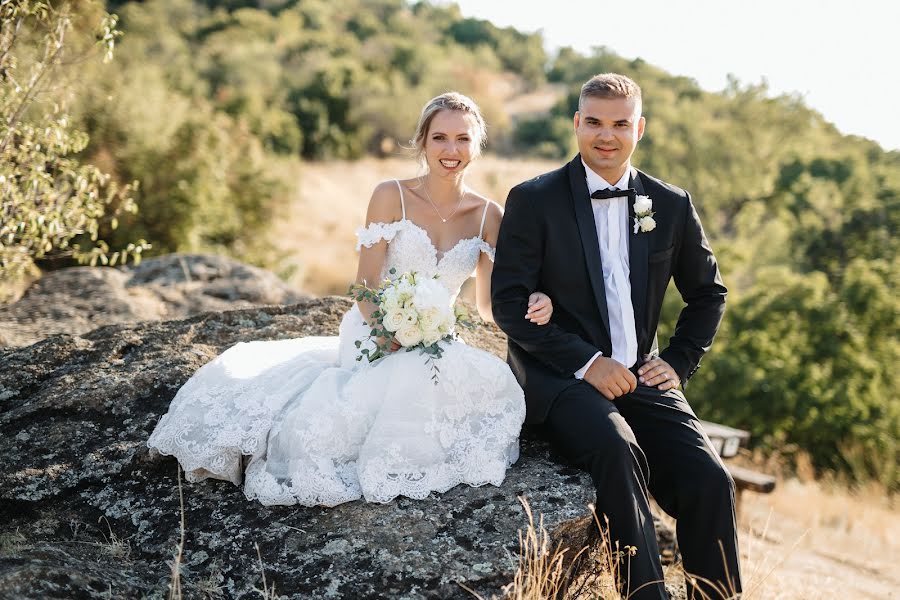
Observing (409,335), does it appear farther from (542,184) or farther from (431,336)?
(542,184)

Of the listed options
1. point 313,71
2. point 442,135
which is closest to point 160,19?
point 313,71

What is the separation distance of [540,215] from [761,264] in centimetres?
1372

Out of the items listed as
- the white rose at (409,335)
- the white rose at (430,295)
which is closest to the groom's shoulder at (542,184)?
the white rose at (430,295)

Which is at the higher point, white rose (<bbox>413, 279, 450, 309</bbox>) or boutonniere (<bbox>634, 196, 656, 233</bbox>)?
boutonniere (<bbox>634, 196, 656, 233</bbox>)

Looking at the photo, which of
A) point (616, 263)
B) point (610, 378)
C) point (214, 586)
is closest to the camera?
point (214, 586)

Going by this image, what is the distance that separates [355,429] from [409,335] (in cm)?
47

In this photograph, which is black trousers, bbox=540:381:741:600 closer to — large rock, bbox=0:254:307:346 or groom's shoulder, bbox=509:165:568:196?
groom's shoulder, bbox=509:165:568:196

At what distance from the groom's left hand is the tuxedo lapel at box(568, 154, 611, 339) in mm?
254

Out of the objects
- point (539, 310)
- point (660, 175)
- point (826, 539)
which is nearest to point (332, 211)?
point (660, 175)

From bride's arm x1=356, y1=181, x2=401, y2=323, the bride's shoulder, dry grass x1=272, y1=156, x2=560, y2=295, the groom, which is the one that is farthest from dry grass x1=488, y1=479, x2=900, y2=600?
dry grass x1=272, y1=156, x2=560, y2=295

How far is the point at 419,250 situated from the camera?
4023mm

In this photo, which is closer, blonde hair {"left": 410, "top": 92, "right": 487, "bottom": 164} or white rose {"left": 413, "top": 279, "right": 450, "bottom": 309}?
white rose {"left": 413, "top": 279, "right": 450, "bottom": 309}

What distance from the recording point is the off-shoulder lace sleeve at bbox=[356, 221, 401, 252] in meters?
3.98

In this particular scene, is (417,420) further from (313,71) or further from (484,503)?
(313,71)
